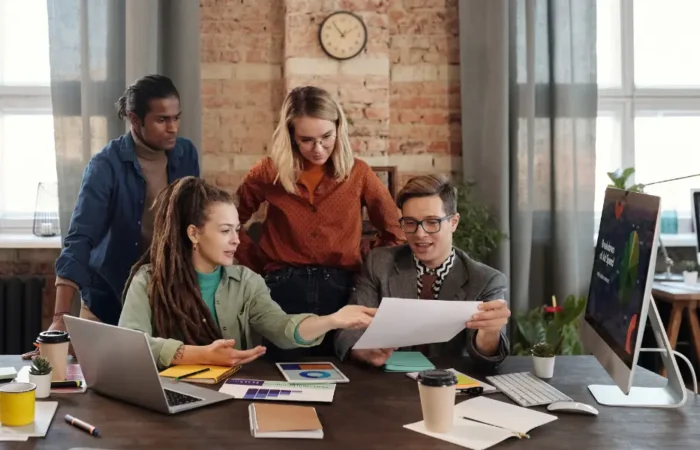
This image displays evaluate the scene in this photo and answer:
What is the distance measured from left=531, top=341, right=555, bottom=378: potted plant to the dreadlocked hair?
2.67 ft

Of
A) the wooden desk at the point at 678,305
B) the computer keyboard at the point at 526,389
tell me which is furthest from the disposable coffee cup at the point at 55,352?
the wooden desk at the point at 678,305

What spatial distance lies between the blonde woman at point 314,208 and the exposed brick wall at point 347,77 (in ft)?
4.08

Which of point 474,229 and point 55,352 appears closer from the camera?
point 55,352

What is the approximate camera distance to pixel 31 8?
4027 mm

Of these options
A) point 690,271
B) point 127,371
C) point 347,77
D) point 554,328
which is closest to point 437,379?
point 127,371

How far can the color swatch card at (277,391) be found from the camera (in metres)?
1.68

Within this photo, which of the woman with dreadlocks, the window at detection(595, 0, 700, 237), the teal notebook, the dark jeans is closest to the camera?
the teal notebook

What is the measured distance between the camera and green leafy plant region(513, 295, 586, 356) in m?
3.57

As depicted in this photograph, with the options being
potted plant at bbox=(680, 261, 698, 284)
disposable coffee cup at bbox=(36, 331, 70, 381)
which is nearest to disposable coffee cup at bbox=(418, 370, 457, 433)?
disposable coffee cup at bbox=(36, 331, 70, 381)

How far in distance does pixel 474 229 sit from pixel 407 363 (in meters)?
1.81

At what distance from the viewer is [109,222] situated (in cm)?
271

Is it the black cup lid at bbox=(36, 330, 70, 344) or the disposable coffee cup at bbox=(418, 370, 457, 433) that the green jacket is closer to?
the black cup lid at bbox=(36, 330, 70, 344)

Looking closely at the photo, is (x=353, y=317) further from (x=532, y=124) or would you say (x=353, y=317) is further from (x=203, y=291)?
(x=532, y=124)

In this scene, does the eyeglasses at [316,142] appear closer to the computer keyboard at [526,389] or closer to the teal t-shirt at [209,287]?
the teal t-shirt at [209,287]
